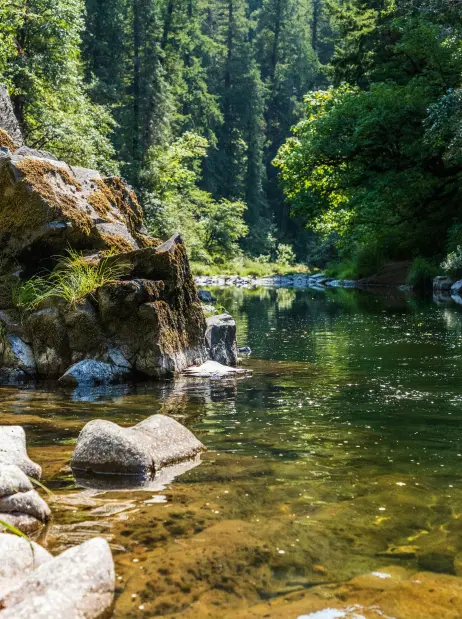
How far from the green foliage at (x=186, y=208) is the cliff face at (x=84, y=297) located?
A: 26016 mm

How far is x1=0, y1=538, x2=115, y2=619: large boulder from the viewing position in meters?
2.87

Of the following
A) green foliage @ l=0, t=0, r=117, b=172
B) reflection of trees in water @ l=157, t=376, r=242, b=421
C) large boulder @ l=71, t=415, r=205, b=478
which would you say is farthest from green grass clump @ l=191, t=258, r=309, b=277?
large boulder @ l=71, t=415, r=205, b=478

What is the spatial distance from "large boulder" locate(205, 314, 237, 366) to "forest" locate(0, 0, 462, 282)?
39.9 feet

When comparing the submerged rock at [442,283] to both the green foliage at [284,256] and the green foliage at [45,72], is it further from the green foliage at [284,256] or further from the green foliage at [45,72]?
the green foliage at [284,256]

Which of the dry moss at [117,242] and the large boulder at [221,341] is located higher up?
the dry moss at [117,242]

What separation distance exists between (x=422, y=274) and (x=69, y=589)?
29.7 metres

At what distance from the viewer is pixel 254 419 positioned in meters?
7.38

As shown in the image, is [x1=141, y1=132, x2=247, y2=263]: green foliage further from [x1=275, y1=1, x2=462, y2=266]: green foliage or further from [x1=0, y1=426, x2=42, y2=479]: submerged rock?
[x1=0, y1=426, x2=42, y2=479]: submerged rock

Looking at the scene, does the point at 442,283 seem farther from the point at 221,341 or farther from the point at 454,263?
the point at 221,341

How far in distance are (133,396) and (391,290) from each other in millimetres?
25093

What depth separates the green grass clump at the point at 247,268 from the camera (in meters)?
49.7

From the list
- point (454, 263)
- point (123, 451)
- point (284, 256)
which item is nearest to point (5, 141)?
point (123, 451)

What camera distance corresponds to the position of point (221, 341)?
1144cm

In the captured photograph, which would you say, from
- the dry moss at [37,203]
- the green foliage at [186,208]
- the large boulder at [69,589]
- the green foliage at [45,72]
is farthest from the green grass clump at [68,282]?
the green foliage at [186,208]
